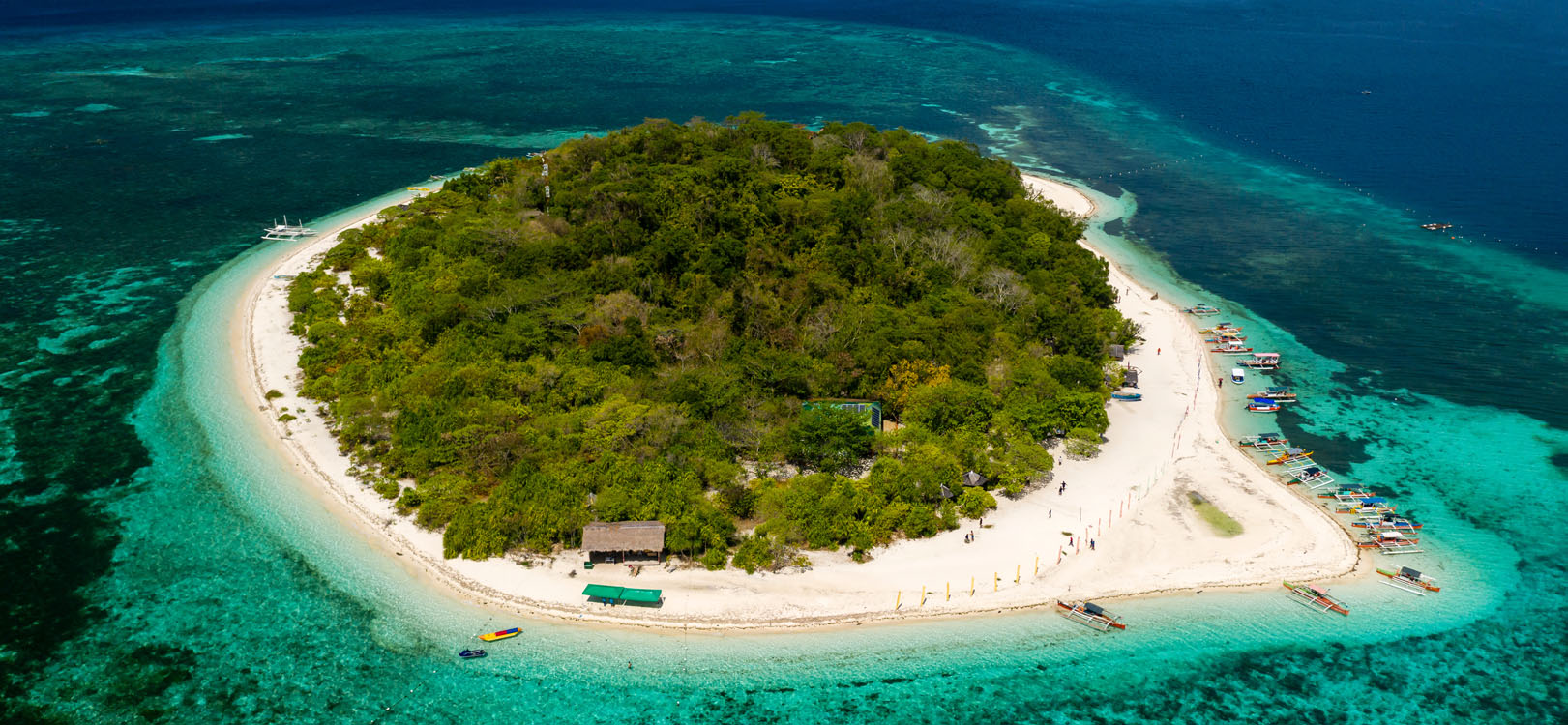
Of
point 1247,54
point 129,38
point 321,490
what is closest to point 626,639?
point 321,490

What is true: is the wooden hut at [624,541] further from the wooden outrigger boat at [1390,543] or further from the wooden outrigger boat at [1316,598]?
the wooden outrigger boat at [1390,543]

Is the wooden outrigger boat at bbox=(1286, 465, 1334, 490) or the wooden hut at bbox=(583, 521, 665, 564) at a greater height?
the wooden outrigger boat at bbox=(1286, 465, 1334, 490)

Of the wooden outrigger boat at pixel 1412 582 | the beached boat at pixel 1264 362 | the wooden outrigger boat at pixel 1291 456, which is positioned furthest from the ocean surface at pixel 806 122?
the wooden outrigger boat at pixel 1291 456

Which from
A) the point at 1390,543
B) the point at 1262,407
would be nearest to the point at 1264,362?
the point at 1262,407

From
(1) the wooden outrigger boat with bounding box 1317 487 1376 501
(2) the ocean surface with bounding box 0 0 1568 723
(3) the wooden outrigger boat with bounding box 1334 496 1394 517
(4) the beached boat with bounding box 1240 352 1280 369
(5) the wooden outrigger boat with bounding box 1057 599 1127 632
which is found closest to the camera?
(2) the ocean surface with bounding box 0 0 1568 723

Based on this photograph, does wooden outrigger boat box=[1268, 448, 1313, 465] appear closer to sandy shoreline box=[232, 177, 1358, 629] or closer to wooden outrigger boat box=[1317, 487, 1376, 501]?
sandy shoreline box=[232, 177, 1358, 629]

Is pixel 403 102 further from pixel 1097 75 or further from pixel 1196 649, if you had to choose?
pixel 1196 649

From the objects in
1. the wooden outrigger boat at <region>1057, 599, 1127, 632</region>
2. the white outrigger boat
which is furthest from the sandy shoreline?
the white outrigger boat
